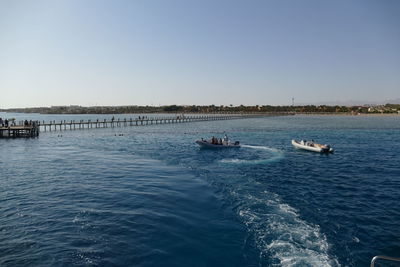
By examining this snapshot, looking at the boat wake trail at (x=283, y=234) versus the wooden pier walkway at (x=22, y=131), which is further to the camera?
the wooden pier walkway at (x=22, y=131)

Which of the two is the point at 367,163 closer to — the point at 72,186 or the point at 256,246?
the point at 256,246

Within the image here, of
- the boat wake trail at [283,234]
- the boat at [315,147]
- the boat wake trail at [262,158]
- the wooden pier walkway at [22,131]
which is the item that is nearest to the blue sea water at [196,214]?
the boat wake trail at [283,234]

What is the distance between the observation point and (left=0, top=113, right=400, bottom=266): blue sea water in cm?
1258

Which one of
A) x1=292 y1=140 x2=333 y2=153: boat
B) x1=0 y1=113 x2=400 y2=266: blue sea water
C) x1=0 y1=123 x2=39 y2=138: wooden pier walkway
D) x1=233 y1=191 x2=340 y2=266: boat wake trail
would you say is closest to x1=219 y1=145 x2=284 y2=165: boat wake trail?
x1=0 y1=113 x2=400 y2=266: blue sea water

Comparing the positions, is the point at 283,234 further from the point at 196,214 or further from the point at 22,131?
the point at 22,131

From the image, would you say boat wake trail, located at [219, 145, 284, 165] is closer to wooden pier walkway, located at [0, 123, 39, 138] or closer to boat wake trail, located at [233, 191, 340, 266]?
boat wake trail, located at [233, 191, 340, 266]

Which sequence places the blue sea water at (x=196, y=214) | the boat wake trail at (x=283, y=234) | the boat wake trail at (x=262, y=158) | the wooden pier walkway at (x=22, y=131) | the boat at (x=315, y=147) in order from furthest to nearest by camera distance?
the wooden pier walkway at (x=22, y=131), the boat at (x=315, y=147), the boat wake trail at (x=262, y=158), the blue sea water at (x=196, y=214), the boat wake trail at (x=283, y=234)

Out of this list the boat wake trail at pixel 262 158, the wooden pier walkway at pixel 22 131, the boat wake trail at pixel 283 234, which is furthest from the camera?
the wooden pier walkway at pixel 22 131

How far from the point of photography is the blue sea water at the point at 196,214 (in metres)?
12.6

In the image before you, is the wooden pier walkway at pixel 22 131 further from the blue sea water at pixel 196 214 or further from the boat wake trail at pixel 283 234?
the boat wake trail at pixel 283 234

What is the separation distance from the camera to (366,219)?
16.8 m

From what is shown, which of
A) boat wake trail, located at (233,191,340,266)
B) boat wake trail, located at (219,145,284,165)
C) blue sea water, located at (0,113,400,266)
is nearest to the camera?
boat wake trail, located at (233,191,340,266)

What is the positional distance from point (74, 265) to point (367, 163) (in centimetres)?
3461

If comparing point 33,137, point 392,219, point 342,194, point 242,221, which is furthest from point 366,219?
point 33,137
